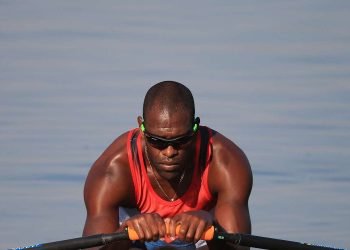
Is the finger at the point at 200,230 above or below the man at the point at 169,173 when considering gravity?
below

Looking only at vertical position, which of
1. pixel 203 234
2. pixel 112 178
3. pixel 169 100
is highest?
pixel 169 100

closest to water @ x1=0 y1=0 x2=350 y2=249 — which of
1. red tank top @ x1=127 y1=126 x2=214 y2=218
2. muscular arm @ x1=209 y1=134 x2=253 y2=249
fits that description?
red tank top @ x1=127 y1=126 x2=214 y2=218

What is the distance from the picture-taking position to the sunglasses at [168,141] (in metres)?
11.0

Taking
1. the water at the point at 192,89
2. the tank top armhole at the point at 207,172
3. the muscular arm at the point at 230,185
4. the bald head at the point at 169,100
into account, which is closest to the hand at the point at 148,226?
the bald head at the point at 169,100

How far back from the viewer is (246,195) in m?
11.5

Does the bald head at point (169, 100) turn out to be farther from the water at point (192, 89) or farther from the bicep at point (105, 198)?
the water at point (192, 89)

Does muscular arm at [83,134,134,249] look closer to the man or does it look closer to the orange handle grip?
the man

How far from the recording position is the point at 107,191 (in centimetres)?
1142

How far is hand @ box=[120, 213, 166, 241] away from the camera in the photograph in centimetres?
1022

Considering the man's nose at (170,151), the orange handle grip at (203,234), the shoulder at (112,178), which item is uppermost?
the man's nose at (170,151)

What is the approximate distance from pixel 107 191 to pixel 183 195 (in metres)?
0.59

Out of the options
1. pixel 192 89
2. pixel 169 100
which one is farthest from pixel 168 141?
pixel 192 89

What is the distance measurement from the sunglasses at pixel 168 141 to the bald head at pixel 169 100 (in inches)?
5.5

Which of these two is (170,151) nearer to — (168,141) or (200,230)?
(168,141)
